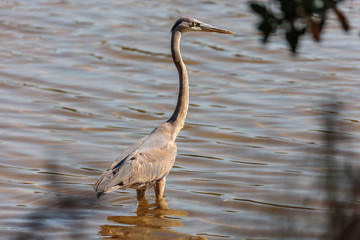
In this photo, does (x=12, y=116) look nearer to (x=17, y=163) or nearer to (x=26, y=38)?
(x=17, y=163)

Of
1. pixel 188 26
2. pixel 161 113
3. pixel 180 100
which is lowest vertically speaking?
pixel 161 113

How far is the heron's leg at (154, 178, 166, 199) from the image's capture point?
6637mm

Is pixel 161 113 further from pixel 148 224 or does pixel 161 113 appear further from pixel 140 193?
pixel 148 224

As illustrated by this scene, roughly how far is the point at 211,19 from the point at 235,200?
760 cm

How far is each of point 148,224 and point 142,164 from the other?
21.9 inches

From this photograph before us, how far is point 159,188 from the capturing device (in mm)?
6676

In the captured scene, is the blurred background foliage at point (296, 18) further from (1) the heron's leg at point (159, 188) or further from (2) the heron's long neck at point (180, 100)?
(2) the heron's long neck at point (180, 100)

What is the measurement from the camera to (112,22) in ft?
47.1

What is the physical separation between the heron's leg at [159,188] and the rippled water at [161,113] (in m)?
0.13

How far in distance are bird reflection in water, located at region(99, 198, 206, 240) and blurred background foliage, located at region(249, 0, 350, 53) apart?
358cm

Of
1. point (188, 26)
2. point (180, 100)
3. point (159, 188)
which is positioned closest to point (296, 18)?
point (159, 188)

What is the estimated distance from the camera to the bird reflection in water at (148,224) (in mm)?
6102

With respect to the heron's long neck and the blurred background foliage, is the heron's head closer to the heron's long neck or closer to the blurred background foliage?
the heron's long neck

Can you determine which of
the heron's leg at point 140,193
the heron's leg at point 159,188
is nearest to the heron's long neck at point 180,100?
the heron's leg at point 159,188
